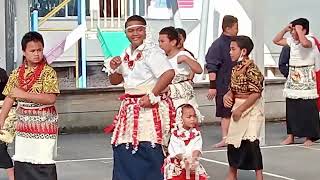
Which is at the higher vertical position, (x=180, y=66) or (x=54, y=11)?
(x=54, y=11)

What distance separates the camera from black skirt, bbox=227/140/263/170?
8.41m

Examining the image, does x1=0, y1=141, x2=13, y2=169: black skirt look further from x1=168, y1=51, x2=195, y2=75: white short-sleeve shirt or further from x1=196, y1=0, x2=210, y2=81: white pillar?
x1=196, y1=0, x2=210, y2=81: white pillar

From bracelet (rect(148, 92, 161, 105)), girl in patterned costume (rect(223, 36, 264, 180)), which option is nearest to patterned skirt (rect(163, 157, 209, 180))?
bracelet (rect(148, 92, 161, 105))

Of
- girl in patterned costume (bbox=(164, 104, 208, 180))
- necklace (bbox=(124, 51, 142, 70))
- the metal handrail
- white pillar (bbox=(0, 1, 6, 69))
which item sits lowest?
girl in patterned costume (bbox=(164, 104, 208, 180))

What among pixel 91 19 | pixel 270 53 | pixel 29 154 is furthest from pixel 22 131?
pixel 270 53

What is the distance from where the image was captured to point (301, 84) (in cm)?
1119

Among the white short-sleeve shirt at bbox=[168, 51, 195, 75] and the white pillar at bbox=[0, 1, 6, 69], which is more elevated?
the white pillar at bbox=[0, 1, 6, 69]

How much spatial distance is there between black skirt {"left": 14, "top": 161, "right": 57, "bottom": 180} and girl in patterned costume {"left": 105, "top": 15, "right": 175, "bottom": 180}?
0.59 meters

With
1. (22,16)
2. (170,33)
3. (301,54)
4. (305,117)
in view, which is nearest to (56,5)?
(22,16)

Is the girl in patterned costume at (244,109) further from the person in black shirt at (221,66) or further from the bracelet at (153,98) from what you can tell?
the person in black shirt at (221,66)

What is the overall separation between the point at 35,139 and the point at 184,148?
132cm

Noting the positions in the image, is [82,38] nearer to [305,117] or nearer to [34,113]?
[305,117]

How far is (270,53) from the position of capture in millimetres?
14516

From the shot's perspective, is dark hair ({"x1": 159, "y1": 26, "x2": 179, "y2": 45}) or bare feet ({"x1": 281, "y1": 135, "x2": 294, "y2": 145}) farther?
bare feet ({"x1": 281, "y1": 135, "x2": 294, "y2": 145})
